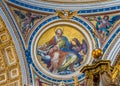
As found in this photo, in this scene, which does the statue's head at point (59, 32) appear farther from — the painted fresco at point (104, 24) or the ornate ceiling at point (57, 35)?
the painted fresco at point (104, 24)

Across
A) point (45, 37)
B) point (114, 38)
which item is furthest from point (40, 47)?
point (114, 38)

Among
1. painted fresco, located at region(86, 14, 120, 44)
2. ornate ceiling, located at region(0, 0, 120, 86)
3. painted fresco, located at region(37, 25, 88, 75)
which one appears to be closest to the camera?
ornate ceiling, located at region(0, 0, 120, 86)

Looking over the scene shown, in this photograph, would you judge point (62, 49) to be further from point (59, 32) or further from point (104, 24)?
point (104, 24)

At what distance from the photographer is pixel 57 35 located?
15172 millimetres

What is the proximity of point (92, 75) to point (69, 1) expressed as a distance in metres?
6.01

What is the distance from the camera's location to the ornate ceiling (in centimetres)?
1457

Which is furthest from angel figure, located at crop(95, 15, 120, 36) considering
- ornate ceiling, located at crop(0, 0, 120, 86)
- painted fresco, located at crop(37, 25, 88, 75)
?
painted fresco, located at crop(37, 25, 88, 75)

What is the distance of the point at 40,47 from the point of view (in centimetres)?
1501

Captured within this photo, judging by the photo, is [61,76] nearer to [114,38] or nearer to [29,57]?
[29,57]

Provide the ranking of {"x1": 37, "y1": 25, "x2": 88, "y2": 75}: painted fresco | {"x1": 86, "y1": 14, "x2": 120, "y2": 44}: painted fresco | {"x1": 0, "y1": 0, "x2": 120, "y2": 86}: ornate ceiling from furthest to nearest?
{"x1": 86, "y1": 14, "x2": 120, "y2": 44}: painted fresco, {"x1": 37, "y1": 25, "x2": 88, "y2": 75}: painted fresco, {"x1": 0, "y1": 0, "x2": 120, "y2": 86}: ornate ceiling

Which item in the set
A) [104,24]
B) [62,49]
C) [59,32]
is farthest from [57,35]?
[104,24]

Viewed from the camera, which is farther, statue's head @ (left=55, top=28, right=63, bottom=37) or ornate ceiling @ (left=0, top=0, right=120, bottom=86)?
statue's head @ (left=55, top=28, right=63, bottom=37)

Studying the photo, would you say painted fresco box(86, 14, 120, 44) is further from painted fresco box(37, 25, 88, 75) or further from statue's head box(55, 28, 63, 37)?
statue's head box(55, 28, 63, 37)

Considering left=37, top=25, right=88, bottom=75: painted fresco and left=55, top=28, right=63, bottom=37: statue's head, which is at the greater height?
left=55, top=28, right=63, bottom=37: statue's head
